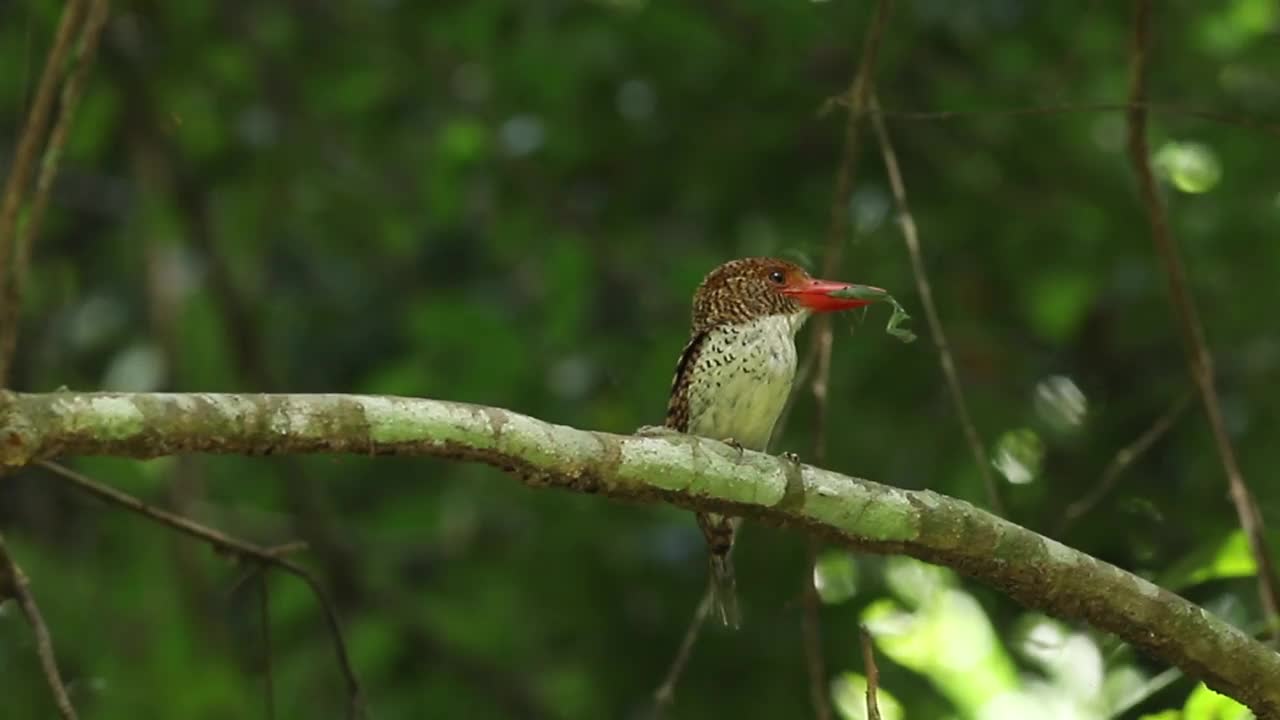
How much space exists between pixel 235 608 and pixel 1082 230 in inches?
119

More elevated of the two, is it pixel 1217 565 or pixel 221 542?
pixel 1217 565

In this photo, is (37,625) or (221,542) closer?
(37,625)

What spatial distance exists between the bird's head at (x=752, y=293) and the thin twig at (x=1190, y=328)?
84cm

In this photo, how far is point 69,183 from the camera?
296 inches

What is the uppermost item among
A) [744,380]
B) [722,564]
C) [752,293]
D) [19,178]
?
[752,293]

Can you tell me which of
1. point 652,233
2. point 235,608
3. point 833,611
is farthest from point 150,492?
point 833,611

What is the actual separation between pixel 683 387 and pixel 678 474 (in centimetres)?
186

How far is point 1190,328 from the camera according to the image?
385 centimetres

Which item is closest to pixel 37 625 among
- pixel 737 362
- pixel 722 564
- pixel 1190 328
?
pixel 737 362

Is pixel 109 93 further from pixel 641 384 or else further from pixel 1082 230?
pixel 1082 230

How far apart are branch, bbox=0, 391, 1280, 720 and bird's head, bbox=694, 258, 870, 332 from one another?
5.40 ft

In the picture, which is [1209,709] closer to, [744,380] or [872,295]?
[872,295]

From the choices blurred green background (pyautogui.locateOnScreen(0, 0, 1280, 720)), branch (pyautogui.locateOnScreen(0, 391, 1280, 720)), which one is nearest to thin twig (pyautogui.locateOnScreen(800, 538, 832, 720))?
branch (pyautogui.locateOnScreen(0, 391, 1280, 720))

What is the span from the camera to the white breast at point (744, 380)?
4457 mm
